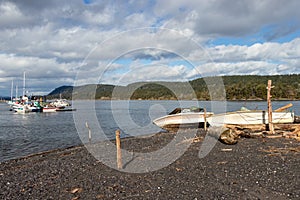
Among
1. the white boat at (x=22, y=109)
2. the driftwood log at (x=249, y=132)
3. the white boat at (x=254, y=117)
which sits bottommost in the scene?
the driftwood log at (x=249, y=132)

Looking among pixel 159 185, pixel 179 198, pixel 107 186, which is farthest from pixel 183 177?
pixel 107 186

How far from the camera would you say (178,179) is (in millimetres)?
10914

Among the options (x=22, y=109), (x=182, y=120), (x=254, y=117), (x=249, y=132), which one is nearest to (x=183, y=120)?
(x=182, y=120)

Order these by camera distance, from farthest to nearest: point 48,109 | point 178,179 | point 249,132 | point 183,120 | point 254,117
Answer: point 48,109 < point 183,120 < point 254,117 < point 249,132 < point 178,179

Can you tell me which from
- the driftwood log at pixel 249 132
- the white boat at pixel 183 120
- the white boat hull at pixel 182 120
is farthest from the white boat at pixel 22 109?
the driftwood log at pixel 249 132

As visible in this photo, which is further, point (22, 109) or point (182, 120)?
point (22, 109)

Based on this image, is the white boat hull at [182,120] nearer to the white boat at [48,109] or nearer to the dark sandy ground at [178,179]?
the dark sandy ground at [178,179]

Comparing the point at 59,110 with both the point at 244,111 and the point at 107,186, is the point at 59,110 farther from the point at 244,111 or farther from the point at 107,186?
the point at 107,186

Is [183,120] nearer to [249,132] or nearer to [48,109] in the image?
[249,132]

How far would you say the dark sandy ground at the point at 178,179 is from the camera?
9.34 meters

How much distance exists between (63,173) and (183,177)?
18.6ft

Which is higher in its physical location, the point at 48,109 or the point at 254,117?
the point at 48,109

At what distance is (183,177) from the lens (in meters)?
11.2

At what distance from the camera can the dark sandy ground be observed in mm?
9344
